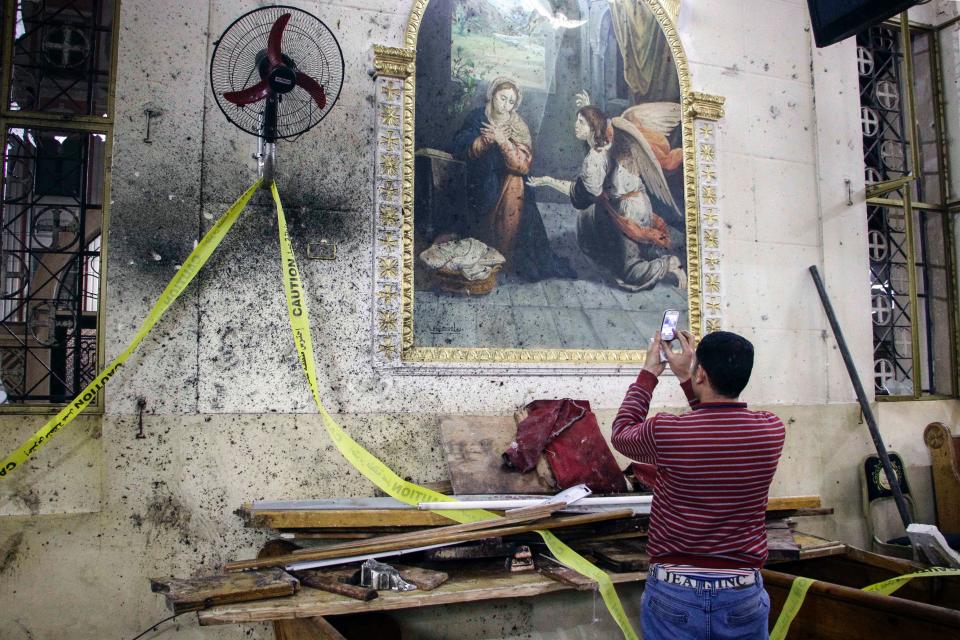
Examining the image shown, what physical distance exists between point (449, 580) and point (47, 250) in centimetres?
311

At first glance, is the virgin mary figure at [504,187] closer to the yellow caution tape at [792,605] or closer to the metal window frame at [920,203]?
the yellow caution tape at [792,605]

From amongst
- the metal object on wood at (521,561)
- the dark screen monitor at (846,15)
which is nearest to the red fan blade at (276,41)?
the metal object on wood at (521,561)

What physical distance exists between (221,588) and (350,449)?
1087mm

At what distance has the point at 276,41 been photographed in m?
3.88

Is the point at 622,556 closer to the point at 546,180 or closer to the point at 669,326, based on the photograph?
the point at 669,326

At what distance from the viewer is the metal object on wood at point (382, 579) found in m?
3.47

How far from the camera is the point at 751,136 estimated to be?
18.7 feet

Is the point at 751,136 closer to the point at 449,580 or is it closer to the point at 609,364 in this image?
the point at 609,364

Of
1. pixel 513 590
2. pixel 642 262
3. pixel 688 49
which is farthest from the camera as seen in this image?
pixel 688 49

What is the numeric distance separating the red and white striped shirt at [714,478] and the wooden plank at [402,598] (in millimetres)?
1232

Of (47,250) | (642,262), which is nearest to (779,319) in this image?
(642,262)

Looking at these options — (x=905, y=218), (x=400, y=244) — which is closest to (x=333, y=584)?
(x=400, y=244)

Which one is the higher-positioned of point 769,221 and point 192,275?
point 769,221

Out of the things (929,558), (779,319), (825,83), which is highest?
(825,83)
